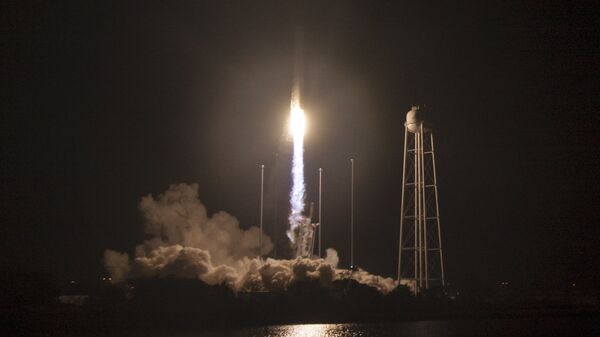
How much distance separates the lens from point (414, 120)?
5762cm

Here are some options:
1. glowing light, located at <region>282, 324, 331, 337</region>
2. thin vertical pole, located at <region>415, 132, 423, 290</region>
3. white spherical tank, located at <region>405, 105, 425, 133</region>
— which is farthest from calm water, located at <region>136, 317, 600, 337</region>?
white spherical tank, located at <region>405, 105, 425, 133</region>

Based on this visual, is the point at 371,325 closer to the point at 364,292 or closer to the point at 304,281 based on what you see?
the point at 364,292

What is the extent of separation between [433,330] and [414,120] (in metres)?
15.4

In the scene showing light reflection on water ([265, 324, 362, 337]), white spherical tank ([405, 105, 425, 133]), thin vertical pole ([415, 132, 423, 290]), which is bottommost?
light reflection on water ([265, 324, 362, 337])

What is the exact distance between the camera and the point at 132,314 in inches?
2223

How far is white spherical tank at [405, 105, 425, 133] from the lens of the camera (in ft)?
189

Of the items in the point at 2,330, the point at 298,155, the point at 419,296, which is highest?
the point at 298,155

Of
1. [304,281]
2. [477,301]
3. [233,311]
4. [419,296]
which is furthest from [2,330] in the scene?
[477,301]

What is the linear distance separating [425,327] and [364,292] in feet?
17.1

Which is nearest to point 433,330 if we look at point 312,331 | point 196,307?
point 312,331

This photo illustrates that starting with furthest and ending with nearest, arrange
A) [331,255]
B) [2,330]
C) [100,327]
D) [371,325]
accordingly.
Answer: [331,255] → [371,325] → [100,327] → [2,330]

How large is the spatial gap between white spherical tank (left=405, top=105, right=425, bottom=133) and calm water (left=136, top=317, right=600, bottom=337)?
48.2ft

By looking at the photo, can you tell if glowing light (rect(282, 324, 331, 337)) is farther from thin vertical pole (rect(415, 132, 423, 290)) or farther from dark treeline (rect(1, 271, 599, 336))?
thin vertical pole (rect(415, 132, 423, 290))

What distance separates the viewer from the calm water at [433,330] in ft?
180
